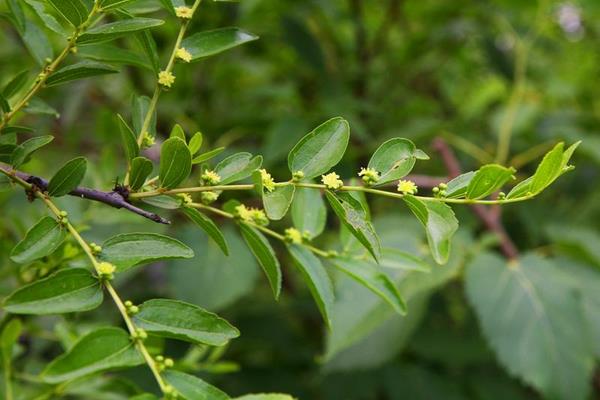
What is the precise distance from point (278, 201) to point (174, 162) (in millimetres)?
71

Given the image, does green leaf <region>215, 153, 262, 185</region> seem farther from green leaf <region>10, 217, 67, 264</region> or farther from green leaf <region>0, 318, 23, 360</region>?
green leaf <region>0, 318, 23, 360</region>

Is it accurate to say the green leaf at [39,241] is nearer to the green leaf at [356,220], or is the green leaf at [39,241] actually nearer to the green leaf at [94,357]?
the green leaf at [94,357]

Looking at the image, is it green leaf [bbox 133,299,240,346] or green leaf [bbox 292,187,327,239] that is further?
green leaf [bbox 292,187,327,239]

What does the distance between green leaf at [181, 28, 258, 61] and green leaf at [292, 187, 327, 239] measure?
138 mm

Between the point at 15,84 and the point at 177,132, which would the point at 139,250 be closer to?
the point at 177,132

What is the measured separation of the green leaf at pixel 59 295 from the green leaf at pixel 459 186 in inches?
9.1

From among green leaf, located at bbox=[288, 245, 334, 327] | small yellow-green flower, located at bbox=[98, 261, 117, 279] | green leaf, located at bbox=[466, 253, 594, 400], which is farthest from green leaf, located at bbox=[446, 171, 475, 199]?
green leaf, located at bbox=[466, 253, 594, 400]

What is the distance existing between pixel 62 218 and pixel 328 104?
96 cm

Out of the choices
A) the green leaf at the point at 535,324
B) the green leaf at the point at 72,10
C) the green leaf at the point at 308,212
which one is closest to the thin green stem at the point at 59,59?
the green leaf at the point at 72,10

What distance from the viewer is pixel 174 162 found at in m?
0.48

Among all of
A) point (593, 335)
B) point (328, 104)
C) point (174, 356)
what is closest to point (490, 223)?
point (593, 335)

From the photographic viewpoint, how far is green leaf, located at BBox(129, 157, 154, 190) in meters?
0.48

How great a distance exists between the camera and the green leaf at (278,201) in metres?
0.46

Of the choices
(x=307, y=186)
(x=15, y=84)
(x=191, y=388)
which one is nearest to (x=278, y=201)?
(x=307, y=186)
